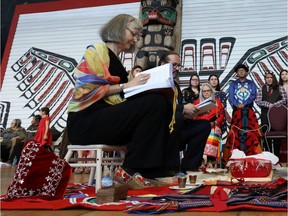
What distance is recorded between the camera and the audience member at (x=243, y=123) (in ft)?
13.4

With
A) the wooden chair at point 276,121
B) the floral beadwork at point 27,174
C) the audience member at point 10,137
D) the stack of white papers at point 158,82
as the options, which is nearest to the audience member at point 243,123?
the wooden chair at point 276,121

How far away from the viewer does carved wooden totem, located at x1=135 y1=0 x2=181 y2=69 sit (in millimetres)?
5598

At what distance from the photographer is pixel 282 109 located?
4152 mm

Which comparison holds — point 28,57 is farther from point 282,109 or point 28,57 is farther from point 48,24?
point 282,109

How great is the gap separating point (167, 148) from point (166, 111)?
232 mm

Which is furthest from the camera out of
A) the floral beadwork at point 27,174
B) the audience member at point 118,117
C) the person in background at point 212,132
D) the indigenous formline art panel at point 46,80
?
the indigenous formline art panel at point 46,80

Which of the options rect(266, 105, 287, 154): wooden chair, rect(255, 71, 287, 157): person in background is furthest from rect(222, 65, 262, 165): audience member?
rect(255, 71, 287, 157): person in background

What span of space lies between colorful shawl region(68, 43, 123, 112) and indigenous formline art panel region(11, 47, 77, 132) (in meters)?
5.20

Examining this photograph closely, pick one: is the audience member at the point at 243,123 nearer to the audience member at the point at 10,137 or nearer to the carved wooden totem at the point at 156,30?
the carved wooden totem at the point at 156,30

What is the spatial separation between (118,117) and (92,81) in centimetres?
23

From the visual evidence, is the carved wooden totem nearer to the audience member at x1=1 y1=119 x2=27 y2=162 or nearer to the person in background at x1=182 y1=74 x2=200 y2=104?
the person in background at x1=182 y1=74 x2=200 y2=104

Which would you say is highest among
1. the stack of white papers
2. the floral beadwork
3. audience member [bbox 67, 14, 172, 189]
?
the stack of white papers

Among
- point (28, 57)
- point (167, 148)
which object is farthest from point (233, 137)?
point (28, 57)

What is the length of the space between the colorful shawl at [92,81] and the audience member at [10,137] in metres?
4.45
